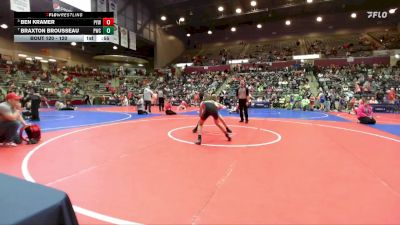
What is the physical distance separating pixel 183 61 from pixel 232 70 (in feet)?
30.8

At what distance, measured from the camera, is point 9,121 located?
20.1 ft

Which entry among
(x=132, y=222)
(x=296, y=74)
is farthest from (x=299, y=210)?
(x=296, y=74)

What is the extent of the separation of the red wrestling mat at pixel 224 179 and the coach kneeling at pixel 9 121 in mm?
727

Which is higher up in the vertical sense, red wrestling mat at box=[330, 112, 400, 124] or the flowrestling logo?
the flowrestling logo

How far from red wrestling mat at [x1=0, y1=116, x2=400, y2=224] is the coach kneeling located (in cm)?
73

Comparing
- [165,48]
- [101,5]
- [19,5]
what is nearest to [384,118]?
[19,5]

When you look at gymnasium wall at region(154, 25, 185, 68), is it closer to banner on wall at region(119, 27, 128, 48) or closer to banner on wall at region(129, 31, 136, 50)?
banner on wall at region(129, 31, 136, 50)

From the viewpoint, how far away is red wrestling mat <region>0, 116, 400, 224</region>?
274cm

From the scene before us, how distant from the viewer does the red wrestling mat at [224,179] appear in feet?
9.00

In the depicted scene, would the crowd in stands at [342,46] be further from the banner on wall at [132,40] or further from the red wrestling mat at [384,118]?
the banner on wall at [132,40]

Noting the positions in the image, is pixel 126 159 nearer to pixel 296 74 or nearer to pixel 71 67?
pixel 296 74

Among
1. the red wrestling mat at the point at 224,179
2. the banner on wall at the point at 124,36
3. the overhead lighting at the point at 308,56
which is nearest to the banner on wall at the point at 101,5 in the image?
the banner on wall at the point at 124,36

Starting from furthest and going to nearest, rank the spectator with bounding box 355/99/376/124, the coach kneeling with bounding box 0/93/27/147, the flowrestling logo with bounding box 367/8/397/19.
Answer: the flowrestling logo with bounding box 367/8/397/19
the spectator with bounding box 355/99/376/124
the coach kneeling with bounding box 0/93/27/147
